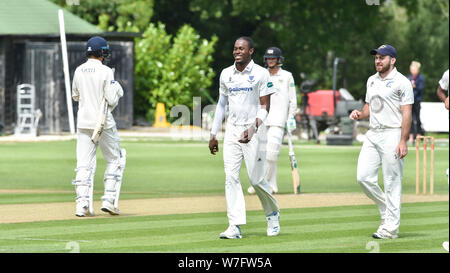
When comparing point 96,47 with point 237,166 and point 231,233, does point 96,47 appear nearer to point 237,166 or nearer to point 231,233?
point 237,166

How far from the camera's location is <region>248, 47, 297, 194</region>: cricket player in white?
60.3 ft

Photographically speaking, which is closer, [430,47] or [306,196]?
[306,196]

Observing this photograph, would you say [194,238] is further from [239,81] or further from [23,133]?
[23,133]

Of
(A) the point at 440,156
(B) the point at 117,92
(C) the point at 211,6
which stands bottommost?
(A) the point at 440,156

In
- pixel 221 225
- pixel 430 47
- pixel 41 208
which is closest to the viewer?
pixel 221 225

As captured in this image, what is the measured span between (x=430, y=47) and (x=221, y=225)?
160ft

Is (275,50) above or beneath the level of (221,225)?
above

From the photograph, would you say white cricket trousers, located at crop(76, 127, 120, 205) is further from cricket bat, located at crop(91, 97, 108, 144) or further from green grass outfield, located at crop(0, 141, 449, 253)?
green grass outfield, located at crop(0, 141, 449, 253)

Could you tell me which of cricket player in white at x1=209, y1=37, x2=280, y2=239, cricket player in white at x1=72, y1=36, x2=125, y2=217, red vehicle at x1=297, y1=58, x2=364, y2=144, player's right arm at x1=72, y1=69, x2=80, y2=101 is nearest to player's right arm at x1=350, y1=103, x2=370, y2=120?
cricket player in white at x1=209, y1=37, x2=280, y2=239

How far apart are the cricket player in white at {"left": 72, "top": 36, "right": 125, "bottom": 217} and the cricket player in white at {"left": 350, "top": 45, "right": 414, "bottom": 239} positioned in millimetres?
3477

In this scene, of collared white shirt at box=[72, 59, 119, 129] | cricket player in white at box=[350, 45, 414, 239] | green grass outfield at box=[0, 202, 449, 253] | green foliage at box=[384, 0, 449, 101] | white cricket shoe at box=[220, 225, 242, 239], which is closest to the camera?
green grass outfield at box=[0, 202, 449, 253]

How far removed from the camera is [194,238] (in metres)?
12.4

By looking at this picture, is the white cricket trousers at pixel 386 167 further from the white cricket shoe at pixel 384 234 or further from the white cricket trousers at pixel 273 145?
the white cricket trousers at pixel 273 145
